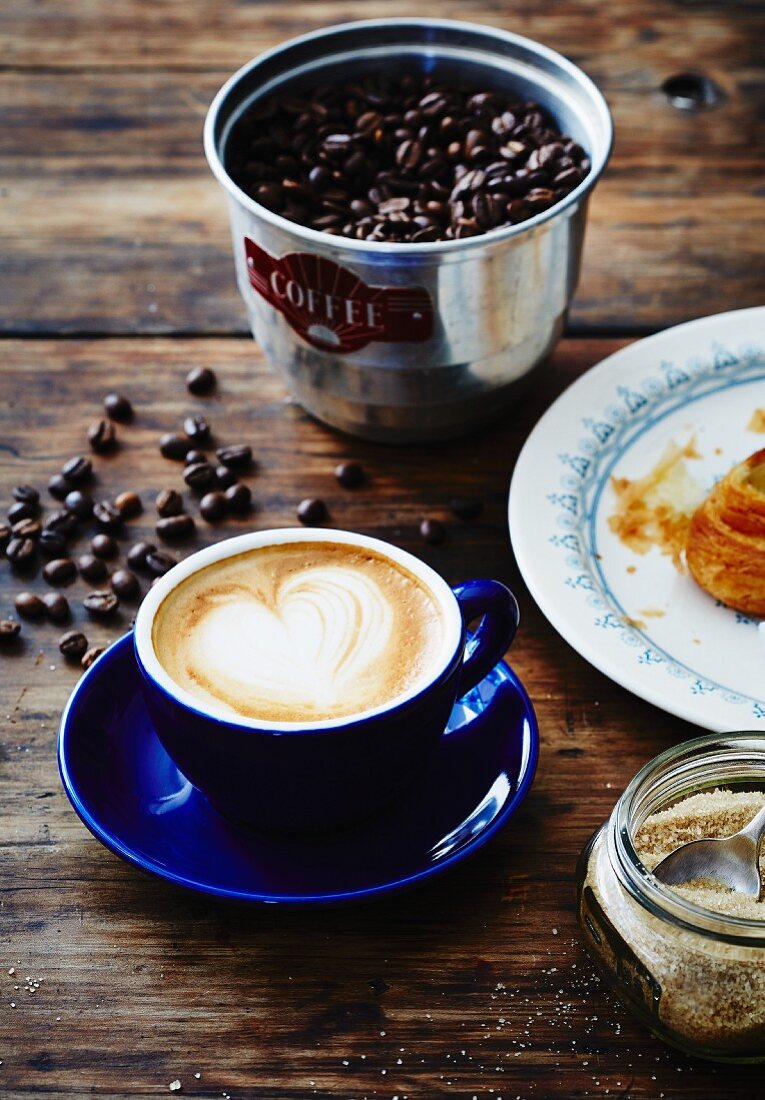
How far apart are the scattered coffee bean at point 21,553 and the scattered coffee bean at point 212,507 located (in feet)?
0.66

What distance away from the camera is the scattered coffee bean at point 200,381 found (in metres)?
1.67

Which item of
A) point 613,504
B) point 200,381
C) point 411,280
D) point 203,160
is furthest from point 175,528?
point 203,160

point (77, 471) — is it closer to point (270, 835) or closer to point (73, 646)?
point (73, 646)

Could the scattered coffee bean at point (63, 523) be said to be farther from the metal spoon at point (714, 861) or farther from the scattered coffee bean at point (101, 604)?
the metal spoon at point (714, 861)

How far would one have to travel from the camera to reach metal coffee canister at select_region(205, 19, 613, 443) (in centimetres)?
135

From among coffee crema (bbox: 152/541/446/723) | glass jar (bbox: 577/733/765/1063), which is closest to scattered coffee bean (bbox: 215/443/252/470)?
coffee crema (bbox: 152/541/446/723)

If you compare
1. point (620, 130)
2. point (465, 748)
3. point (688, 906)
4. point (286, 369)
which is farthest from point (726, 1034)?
point (620, 130)

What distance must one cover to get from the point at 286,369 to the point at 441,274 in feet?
0.95

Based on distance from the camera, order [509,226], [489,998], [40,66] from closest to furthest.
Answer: [489,998] → [509,226] → [40,66]

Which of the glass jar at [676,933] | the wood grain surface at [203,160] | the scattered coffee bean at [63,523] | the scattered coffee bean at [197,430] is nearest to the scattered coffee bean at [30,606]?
the scattered coffee bean at [63,523]

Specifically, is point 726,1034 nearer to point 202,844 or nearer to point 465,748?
point 465,748

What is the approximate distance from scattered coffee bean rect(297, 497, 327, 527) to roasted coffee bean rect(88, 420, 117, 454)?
28cm

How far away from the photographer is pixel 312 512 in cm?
149

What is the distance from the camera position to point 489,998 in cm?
102
